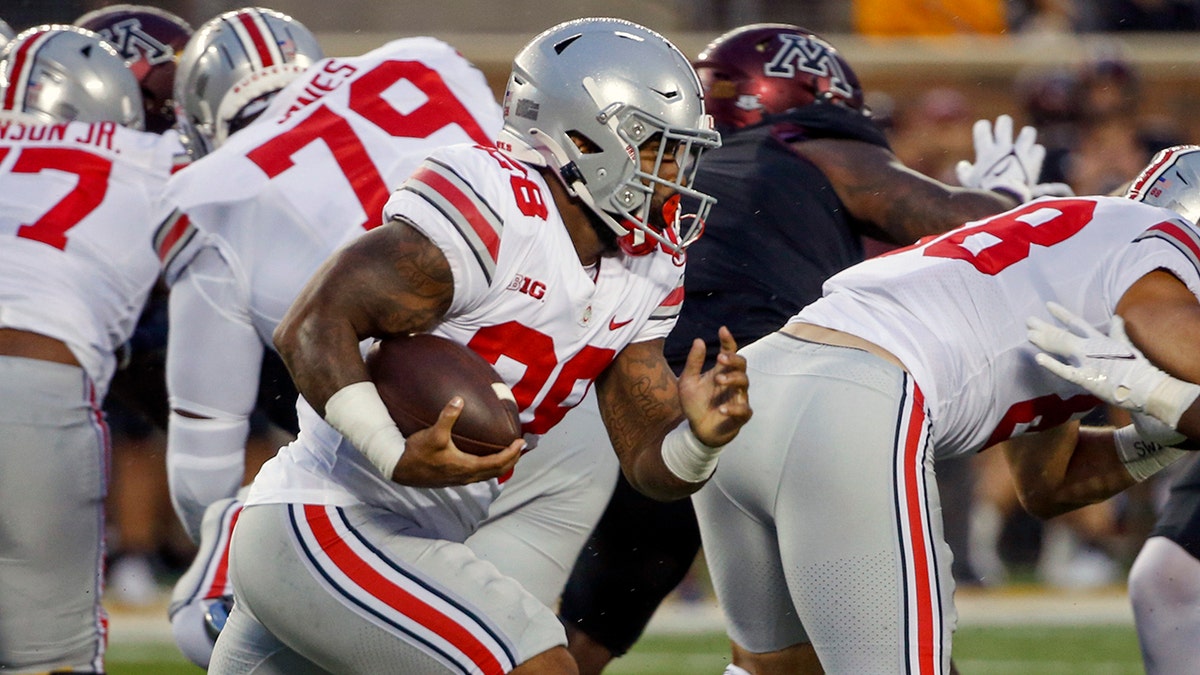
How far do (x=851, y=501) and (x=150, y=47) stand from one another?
3.29m

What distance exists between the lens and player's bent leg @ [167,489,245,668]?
12.6 feet

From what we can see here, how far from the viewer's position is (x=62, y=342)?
4.14 metres

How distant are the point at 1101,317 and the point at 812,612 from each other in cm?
78

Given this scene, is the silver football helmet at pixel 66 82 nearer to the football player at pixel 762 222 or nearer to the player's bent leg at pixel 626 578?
the football player at pixel 762 222

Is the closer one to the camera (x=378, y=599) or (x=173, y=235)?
(x=378, y=599)

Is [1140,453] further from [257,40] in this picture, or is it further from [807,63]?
[257,40]

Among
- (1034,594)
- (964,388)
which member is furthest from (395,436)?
(1034,594)

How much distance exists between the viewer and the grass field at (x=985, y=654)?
580cm

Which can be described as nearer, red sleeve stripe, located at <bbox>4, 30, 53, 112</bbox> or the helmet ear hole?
the helmet ear hole

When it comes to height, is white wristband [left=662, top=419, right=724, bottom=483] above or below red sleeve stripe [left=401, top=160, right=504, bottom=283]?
below

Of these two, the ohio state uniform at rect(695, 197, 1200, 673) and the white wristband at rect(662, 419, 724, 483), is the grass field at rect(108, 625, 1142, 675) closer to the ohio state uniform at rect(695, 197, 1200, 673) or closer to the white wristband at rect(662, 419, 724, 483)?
the ohio state uniform at rect(695, 197, 1200, 673)

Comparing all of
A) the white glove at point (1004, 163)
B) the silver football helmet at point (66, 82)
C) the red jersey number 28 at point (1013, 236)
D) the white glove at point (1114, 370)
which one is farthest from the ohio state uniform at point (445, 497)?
the silver football helmet at point (66, 82)

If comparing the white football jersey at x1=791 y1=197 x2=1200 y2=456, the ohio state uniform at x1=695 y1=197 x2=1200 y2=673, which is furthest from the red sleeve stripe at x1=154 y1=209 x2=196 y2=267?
the white football jersey at x1=791 y1=197 x2=1200 y2=456

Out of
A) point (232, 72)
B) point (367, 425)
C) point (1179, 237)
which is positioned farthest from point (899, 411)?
point (232, 72)
